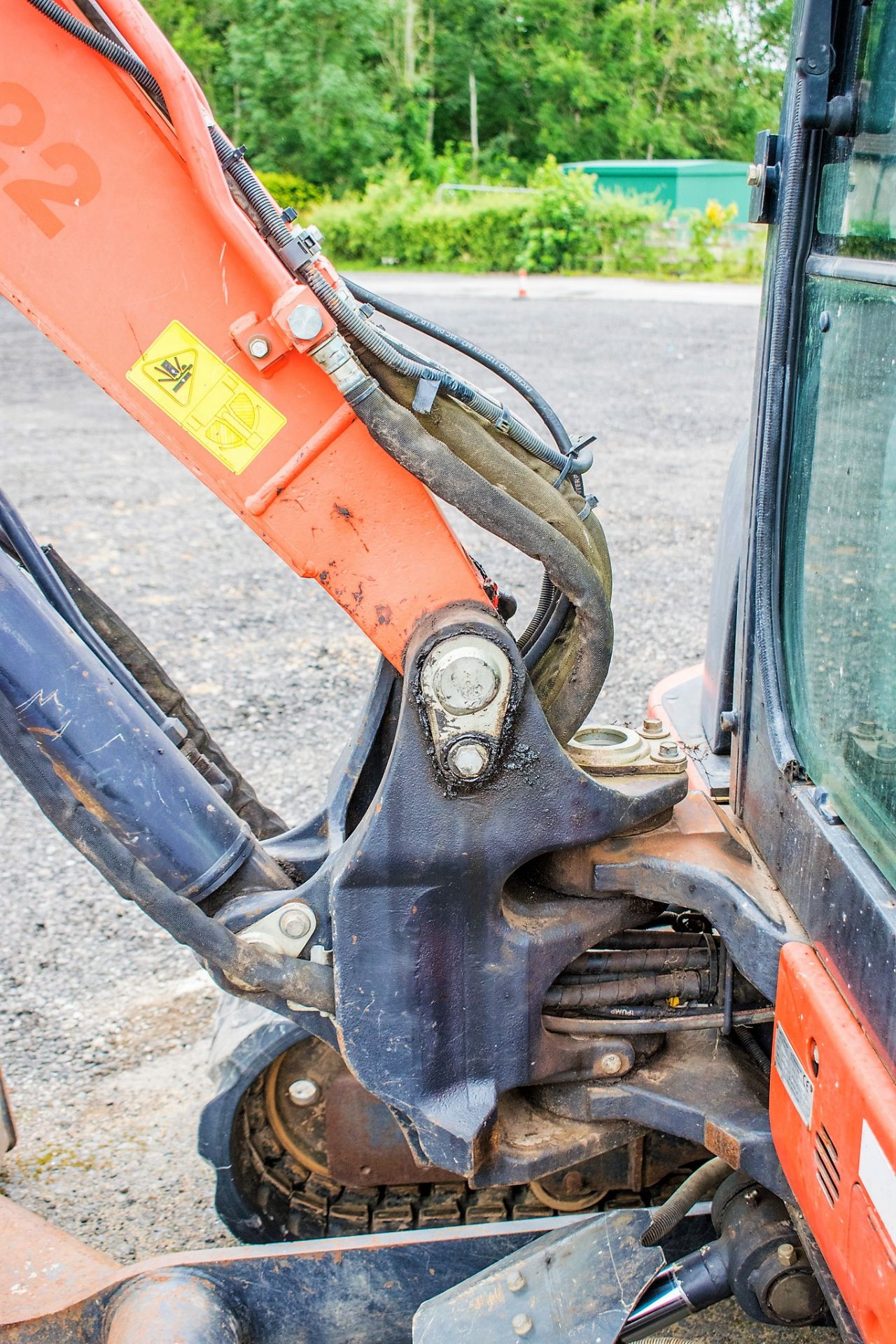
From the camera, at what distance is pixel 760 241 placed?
2156cm

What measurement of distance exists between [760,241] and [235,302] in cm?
2179

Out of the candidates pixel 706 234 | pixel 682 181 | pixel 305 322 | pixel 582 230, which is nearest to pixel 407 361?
pixel 305 322

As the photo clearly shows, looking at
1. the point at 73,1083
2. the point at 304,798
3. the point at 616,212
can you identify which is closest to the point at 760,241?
the point at 616,212

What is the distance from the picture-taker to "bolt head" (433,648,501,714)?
164 cm

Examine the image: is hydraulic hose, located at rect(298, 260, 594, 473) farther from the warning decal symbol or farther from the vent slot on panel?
the vent slot on panel

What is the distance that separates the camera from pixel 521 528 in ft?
5.45

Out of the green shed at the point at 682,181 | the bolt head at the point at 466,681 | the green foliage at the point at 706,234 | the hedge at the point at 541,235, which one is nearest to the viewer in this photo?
the bolt head at the point at 466,681

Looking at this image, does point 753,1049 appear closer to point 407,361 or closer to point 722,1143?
point 722,1143

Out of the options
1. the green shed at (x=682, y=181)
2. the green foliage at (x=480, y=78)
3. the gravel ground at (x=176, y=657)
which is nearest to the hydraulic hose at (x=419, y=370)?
the gravel ground at (x=176, y=657)

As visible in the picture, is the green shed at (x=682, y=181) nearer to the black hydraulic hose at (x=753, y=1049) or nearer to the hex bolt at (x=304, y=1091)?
the hex bolt at (x=304, y=1091)

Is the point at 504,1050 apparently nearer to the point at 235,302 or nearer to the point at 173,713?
the point at 173,713

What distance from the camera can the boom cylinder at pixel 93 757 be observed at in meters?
1.75

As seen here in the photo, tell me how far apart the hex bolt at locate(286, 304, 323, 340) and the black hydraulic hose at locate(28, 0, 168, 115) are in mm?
317

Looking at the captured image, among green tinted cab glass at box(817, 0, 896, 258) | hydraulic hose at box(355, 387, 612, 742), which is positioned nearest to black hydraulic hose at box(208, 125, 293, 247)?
hydraulic hose at box(355, 387, 612, 742)
